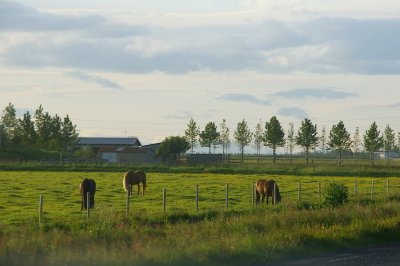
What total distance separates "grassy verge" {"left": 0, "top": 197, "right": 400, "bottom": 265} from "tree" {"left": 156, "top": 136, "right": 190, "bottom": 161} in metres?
83.7

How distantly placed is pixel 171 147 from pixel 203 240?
91.5 meters

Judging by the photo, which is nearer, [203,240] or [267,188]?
[203,240]

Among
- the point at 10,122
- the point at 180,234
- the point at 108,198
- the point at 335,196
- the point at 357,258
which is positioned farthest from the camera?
the point at 10,122

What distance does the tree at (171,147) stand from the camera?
108438mm

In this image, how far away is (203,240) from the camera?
17297 millimetres

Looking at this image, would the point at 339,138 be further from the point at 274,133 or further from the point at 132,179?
the point at 132,179

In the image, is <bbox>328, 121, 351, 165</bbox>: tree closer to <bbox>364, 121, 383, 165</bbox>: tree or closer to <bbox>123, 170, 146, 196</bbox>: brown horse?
<bbox>364, 121, 383, 165</bbox>: tree

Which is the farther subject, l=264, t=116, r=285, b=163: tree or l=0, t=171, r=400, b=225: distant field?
l=264, t=116, r=285, b=163: tree

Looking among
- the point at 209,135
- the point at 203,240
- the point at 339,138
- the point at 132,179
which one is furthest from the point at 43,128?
the point at 203,240

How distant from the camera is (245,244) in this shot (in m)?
17.2

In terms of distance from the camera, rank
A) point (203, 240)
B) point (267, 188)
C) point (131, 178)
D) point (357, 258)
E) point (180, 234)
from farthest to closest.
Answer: point (131, 178) < point (267, 188) < point (180, 234) < point (203, 240) < point (357, 258)

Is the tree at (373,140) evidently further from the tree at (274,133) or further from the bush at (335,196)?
the bush at (335,196)

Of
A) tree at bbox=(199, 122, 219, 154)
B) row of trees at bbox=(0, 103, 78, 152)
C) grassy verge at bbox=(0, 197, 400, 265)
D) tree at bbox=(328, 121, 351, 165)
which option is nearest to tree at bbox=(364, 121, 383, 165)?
tree at bbox=(328, 121, 351, 165)

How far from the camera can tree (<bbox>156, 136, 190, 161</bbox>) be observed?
4269 inches
